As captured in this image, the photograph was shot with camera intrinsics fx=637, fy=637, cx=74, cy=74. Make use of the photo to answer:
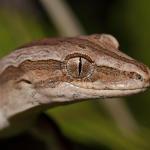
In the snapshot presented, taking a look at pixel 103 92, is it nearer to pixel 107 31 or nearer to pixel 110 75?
pixel 110 75

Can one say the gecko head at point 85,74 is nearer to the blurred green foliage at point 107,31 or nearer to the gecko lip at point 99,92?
the gecko lip at point 99,92

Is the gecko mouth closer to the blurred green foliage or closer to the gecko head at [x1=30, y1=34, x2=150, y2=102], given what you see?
the gecko head at [x1=30, y1=34, x2=150, y2=102]

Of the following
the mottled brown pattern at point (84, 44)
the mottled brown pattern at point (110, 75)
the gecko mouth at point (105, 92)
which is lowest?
the gecko mouth at point (105, 92)

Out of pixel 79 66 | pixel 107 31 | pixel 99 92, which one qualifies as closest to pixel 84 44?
pixel 79 66

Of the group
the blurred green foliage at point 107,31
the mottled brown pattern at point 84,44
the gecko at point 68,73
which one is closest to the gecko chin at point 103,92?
the gecko at point 68,73

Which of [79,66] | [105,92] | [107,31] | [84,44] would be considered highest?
[107,31]

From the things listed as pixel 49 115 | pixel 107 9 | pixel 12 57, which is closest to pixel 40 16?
pixel 107 9

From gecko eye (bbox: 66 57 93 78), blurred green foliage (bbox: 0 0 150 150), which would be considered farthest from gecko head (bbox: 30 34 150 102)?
blurred green foliage (bbox: 0 0 150 150)

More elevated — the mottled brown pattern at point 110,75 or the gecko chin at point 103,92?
the mottled brown pattern at point 110,75
